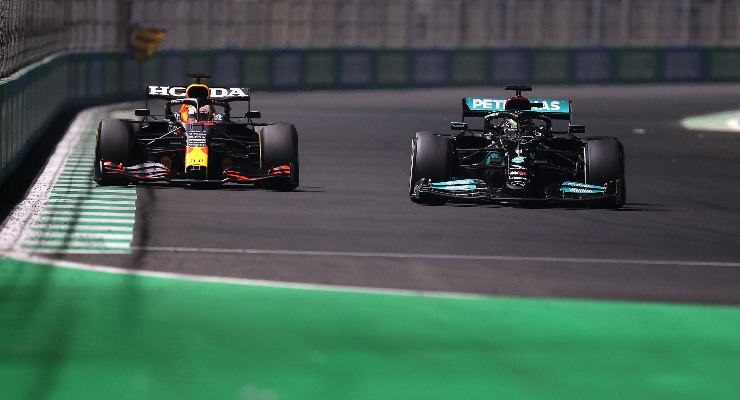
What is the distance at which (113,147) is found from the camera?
2088 centimetres

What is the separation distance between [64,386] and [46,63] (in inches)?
982

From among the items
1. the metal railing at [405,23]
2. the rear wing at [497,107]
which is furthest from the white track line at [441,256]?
the metal railing at [405,23]

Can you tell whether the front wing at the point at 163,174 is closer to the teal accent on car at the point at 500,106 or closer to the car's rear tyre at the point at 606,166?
the teal accent on car at the point at 500,106

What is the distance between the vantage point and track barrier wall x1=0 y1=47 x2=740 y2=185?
148 ft

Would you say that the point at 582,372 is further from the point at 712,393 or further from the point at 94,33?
the point at 94,33

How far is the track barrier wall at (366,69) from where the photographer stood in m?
45.2

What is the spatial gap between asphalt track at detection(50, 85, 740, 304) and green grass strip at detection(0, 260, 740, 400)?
0.90 metres

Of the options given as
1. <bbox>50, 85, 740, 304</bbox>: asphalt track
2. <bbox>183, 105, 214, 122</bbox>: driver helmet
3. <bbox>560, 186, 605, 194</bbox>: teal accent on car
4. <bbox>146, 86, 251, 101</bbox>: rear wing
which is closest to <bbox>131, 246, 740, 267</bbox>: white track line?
<bbox>50, 85, 740, 304</bbox>: asphalt track

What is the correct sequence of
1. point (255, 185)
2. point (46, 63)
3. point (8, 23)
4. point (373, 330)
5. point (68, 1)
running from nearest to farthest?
point (373, 330) < point (255, 185) < point (8, 23) < point (46, 63) < point (68, 1)

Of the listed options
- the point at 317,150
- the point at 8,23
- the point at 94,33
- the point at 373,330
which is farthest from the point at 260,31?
the point at 373,330

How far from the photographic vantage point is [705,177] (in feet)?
86.7

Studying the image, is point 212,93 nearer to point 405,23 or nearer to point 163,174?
point 163,174

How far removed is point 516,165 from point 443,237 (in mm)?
2801

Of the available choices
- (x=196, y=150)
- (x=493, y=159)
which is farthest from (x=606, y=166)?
(x=196, y=150)
